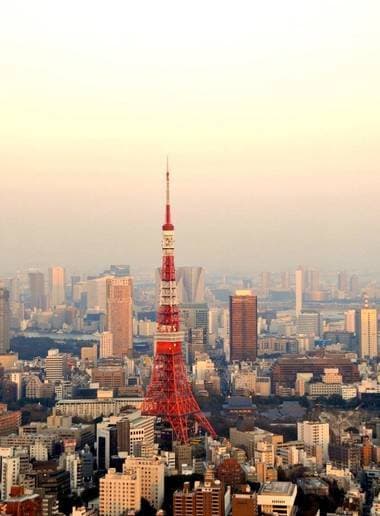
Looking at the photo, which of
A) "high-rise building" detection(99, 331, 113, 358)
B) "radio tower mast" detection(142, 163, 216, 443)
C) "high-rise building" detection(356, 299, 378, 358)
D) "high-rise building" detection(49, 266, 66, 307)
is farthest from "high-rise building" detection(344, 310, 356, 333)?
"radio tower mast" detection(142, 163, 216, 443)

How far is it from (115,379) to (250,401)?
2.09 metres

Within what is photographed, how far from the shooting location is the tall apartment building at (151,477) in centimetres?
930

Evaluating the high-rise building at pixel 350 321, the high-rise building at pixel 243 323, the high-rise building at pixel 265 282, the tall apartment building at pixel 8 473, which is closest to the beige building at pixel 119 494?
the tall apartment building at pixel 8 473

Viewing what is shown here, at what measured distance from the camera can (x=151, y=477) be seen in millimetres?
9484

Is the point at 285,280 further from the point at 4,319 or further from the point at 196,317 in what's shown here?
the point at 4,319

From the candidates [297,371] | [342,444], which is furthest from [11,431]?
[297,371]

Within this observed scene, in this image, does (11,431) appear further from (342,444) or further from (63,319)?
(63,319)

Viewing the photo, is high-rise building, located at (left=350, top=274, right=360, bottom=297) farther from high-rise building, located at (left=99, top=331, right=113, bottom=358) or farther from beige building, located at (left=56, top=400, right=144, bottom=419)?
beige building, located at (left=56, top=400, right=144, bottom=419)

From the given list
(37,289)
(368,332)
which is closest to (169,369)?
(368,332)

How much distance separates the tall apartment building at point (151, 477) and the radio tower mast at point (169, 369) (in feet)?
9.30

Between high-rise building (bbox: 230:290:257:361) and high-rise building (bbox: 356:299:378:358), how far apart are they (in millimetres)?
1848

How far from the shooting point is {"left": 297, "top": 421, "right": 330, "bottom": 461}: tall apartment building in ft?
38.8

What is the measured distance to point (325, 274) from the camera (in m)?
20.5

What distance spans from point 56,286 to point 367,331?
5370 mm
